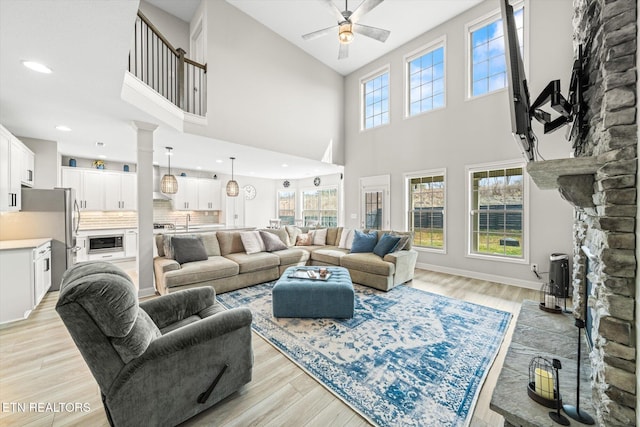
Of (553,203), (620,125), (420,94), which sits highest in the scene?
(420,94)

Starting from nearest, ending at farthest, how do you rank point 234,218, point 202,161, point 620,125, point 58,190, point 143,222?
point 620,125 < point 143,222 < point 58,190 < point 202,161 < point 234,218

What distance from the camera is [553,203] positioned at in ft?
12.8

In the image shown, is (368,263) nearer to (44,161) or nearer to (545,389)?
(545,389)

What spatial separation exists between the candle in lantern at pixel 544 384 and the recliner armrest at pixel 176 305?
238 cm

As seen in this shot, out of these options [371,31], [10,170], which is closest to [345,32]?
[371,31]

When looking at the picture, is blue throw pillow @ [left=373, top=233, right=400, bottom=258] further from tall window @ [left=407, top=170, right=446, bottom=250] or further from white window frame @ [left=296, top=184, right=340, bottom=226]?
white window frame @ [left=296, top=184, right=340, bottom=226]

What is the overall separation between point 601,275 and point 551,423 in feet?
2.60

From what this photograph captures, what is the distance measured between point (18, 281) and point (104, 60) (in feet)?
9.26

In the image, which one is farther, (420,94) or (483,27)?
(420,94)

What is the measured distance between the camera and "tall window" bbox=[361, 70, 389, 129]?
636 cm

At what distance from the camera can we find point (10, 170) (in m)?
3.31

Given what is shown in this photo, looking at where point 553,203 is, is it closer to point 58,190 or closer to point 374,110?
point 374,110

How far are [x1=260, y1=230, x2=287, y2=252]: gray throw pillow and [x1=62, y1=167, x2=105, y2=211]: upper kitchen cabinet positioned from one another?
4509 millimetres

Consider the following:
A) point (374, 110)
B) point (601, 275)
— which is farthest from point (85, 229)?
point (601, 275)
